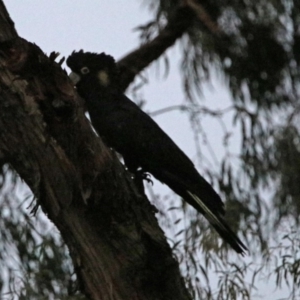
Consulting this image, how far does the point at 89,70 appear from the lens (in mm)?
4375

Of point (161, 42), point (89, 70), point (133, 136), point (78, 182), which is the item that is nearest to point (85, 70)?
point (89, 70)

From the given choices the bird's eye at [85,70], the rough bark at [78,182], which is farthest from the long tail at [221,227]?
the bird's eye at [85,70]

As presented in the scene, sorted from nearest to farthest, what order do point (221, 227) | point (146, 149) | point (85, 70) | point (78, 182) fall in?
point (78, 182) < point (221, 227) < point (146, 149) < point (85, 70)

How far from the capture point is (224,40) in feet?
18.2

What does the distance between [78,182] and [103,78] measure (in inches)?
53.3

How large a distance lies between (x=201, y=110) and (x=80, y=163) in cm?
231

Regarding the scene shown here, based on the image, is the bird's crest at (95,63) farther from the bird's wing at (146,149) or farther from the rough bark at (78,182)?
the rough bark at (78,182)

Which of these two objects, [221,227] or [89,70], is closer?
[221,227]

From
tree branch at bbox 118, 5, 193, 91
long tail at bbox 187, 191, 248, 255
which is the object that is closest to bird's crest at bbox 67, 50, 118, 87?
long tail at bbox 187, 191, 248, 255

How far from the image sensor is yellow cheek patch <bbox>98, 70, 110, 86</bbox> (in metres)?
4.37

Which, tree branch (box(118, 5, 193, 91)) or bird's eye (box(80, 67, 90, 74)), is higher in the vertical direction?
tree branch (box(118, 5, 193, 91))

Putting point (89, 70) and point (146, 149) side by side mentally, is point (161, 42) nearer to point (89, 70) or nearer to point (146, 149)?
point (89, 70)

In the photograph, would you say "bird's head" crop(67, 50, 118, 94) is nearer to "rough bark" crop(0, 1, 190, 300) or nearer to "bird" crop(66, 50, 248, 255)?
"bird" crop(66, 50, 248, 255)

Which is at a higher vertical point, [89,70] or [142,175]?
[89,70]
